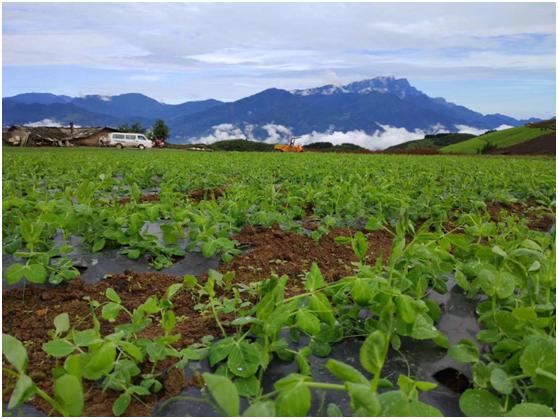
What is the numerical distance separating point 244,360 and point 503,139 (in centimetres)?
4531

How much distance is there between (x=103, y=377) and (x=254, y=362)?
0.55 metres

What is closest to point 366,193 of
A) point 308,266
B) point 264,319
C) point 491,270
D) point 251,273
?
point 308,266

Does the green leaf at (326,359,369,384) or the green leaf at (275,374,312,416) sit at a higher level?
the green leaf at (326,359,369,384)

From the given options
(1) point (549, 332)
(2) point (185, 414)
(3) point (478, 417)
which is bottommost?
(2) point (185, 414)

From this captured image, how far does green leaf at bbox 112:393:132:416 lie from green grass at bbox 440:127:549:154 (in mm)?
39842

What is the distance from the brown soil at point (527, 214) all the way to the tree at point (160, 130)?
48.9m

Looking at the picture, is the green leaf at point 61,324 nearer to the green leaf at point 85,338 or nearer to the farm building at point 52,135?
the green leaf at point 85,338

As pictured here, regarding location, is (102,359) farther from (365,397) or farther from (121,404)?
(365,397)

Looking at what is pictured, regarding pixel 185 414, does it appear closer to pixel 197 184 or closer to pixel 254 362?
pixel 254 362

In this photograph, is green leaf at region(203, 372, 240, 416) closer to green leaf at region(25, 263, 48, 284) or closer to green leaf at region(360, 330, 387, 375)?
green leaf at region(360, 330, 387, 375)

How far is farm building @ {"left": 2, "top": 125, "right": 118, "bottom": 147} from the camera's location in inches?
1393

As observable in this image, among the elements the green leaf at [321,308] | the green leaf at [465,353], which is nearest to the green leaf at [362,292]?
the green leaf at [321,308]

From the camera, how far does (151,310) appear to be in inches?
74.2

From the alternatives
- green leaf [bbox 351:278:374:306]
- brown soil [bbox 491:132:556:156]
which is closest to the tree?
brown soil [bbox 491:132:556:156]
